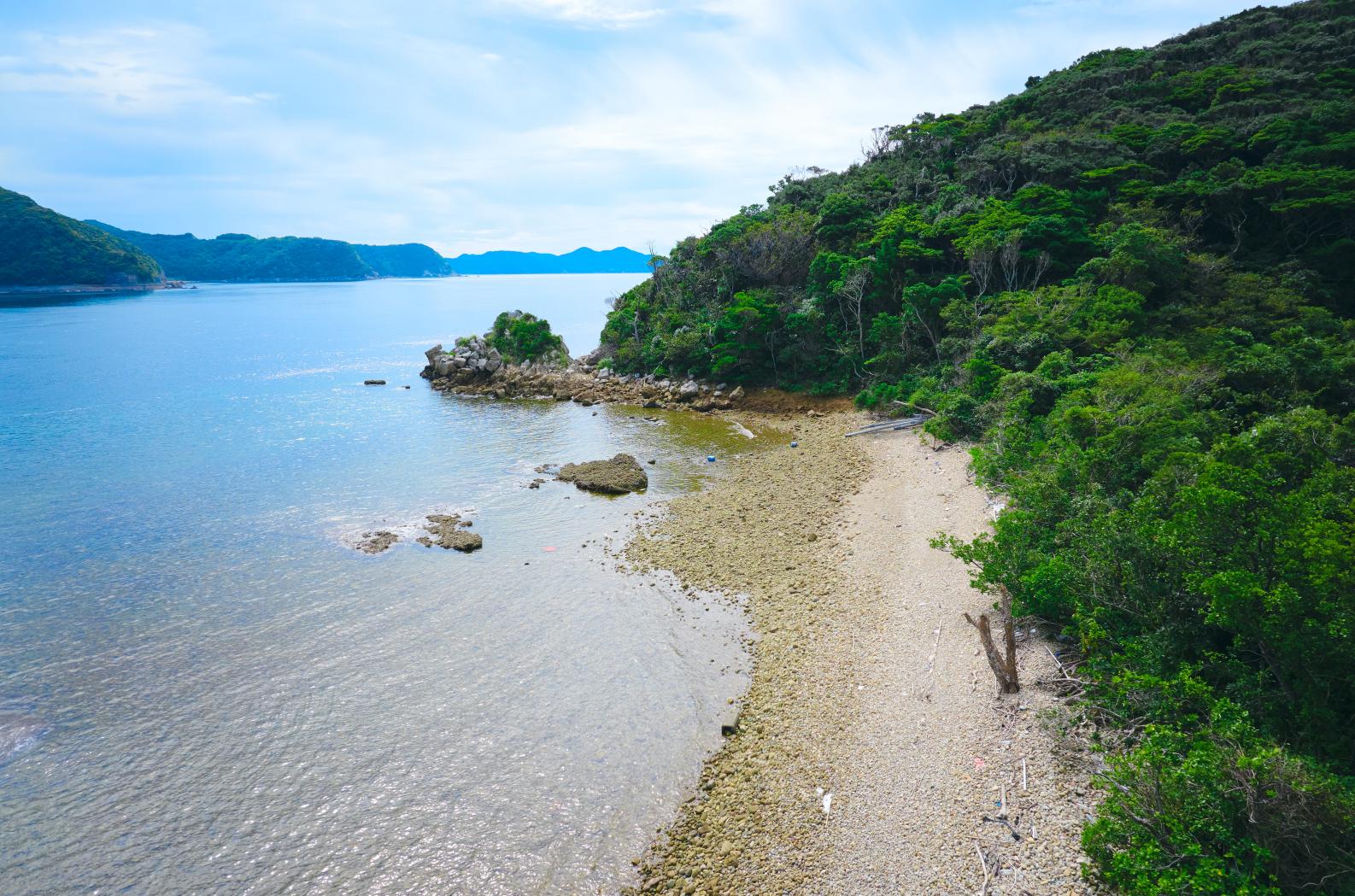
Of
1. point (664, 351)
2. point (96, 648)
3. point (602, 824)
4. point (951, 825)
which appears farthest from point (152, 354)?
point (951, 825)

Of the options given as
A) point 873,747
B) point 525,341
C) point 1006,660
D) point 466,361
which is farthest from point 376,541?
point 525,341

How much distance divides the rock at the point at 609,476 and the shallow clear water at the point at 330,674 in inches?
36.4

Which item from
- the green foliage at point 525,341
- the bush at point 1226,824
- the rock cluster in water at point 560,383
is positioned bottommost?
the rock cluster in water at point 560,383

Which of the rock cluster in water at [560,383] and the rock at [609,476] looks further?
the rock cluster in water at [560,383]

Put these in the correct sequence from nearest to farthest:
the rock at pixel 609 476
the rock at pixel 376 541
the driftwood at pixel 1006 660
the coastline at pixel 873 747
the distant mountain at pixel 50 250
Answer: the coastline at pixel 873 747 → the driftwood at pixel 1006 660 → the rock at pixel 376 541 → the rock at pixel 609 476 → the distant mountain at pixel 50 250

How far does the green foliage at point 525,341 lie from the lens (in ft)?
177

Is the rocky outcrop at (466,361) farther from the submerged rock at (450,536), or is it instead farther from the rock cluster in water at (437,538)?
the rock cluster in water at (437,538)

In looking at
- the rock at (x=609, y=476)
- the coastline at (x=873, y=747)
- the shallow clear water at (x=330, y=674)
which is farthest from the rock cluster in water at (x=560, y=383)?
the coastline at (x=873, y=747)

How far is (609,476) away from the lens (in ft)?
91.4

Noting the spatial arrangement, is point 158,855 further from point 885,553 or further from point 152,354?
point 152,354

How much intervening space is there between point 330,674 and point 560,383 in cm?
3604

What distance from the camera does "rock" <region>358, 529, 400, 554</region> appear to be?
843 inches

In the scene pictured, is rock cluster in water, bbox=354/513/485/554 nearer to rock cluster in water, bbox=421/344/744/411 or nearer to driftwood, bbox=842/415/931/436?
driftwood, bbox=842/415/931/436

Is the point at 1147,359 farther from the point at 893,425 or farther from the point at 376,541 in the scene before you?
the point at 376,541
